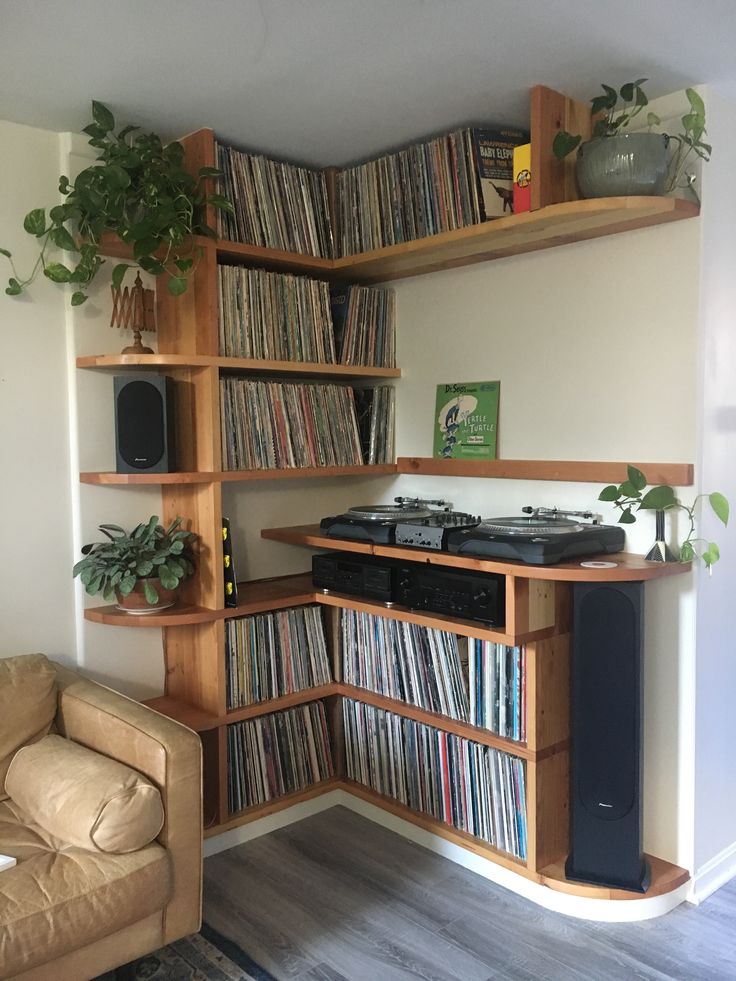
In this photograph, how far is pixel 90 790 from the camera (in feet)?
6.45

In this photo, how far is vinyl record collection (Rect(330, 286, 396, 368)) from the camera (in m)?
3.03

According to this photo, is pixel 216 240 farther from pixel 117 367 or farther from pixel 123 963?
pixel 123 963

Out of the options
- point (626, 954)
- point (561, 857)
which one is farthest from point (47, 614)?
point (626, 954)

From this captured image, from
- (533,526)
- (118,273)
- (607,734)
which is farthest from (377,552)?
(118,273)

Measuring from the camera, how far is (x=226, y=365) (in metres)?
2.62

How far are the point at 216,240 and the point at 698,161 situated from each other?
4.67 ft

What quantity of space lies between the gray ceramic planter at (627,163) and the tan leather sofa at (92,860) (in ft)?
5.91

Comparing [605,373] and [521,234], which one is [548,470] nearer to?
[605,373]

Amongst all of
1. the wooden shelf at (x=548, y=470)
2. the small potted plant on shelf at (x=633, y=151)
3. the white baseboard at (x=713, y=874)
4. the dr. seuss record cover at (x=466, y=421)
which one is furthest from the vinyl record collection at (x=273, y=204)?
the white baseboard at (x=713, y=874)

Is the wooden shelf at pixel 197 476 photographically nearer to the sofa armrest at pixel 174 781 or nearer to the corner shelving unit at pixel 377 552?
the corner shelving unit at pixel 377 552

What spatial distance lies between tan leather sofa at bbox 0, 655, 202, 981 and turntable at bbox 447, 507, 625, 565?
919mm

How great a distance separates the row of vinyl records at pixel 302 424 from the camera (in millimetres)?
2742

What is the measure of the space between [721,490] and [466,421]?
0.87 metres

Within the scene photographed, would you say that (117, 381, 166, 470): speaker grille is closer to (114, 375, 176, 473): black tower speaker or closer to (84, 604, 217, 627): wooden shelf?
(114, 375, 176, 473): black tower speaker
